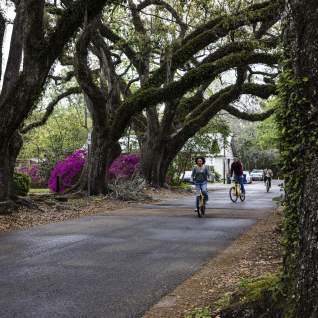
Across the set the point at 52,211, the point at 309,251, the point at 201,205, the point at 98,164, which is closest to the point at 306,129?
the point at 309,251

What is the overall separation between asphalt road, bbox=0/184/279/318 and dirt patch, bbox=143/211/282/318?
182mm

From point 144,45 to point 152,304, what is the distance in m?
14.5

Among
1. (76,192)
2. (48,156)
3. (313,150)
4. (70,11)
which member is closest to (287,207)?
(313,150)

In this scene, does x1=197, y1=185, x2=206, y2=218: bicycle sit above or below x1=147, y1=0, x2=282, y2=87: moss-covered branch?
below

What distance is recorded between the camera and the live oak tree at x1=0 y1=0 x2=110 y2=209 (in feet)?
46.5

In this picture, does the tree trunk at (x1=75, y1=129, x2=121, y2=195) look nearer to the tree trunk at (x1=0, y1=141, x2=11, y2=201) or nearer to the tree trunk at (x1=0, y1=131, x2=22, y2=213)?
the tree trunk at (x1=0, y1=131, x2=22, y2=213)

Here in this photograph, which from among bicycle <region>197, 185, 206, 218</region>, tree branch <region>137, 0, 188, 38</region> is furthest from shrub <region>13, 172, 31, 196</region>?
bicycle <region>197, 185, 206, 218</region>

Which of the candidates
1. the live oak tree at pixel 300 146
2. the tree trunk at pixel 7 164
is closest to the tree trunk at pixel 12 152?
the tree trunk at pixel 7 164

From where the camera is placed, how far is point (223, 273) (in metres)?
7.36

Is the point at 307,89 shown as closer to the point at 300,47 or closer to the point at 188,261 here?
the point at 300,47

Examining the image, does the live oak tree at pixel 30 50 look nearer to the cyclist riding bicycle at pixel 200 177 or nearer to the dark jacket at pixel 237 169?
the cyclist riding bicycle at pixel 200 177

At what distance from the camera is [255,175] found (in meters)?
71.1

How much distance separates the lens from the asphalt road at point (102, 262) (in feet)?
19.0

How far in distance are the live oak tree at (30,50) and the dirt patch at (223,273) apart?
7.25m
